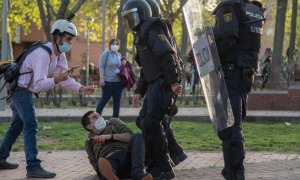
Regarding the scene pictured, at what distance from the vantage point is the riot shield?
237 inches

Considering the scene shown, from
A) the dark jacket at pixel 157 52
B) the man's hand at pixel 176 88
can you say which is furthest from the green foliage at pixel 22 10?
the man's hand at pixel 176 88

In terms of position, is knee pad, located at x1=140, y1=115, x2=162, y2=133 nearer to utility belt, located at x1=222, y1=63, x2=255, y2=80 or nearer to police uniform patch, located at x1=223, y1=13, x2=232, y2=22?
utility belt, located at x1=222, y1=63, x2=255, y2=80

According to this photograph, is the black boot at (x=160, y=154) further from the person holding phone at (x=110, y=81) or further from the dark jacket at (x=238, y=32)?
the person holding phone at (x=110, y=81)

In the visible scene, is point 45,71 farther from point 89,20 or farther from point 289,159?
point 89,20

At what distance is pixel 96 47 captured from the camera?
184ft

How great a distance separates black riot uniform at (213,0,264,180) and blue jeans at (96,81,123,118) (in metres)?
6.84

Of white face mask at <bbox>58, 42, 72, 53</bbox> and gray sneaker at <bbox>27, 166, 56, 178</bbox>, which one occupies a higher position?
white face mask at <bbox>58, 42, 72, 53</bbox>

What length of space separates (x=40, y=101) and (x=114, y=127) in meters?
11.5

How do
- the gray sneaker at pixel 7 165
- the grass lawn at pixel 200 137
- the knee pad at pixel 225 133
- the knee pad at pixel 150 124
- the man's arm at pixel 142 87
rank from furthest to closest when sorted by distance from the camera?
1. the grass lawn at pixel 200 137
2. the gray sneaker at pixel 7 165
3. the man's arm at pixel 142 87
4. the knee pad at pixel 150 124
5. the knee pad at pixel 225 133

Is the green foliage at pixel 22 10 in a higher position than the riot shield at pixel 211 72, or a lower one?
higher

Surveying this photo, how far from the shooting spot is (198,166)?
7.91 metres

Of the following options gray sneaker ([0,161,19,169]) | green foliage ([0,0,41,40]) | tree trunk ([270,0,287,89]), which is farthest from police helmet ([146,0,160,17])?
green foliage ([0,0,41,40])

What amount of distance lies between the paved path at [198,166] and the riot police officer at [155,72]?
38 centimetres

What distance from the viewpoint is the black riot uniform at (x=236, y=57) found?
6184mm
